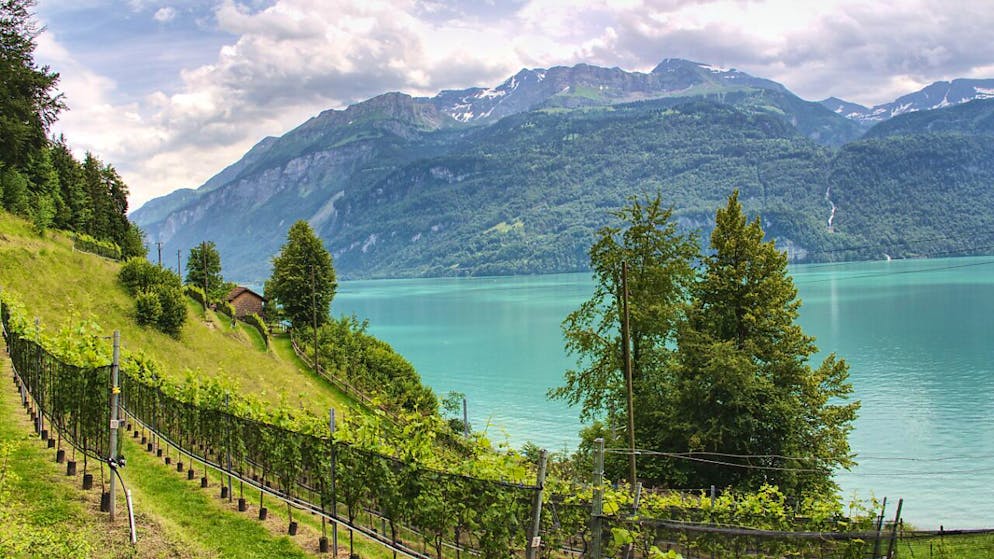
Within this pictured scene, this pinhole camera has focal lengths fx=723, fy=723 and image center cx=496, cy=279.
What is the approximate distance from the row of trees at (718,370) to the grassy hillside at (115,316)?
40.2ft

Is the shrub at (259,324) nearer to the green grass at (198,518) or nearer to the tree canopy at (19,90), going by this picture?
the tree canopy at (19,90)

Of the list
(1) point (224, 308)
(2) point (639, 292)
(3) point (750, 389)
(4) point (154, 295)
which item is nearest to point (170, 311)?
(4) point (154, 295)

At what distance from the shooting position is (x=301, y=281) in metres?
53.6

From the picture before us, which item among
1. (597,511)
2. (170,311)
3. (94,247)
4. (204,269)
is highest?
(94,247)

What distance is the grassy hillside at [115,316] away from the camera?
31.1 meters

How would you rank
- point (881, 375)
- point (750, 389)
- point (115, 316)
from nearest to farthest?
point (750, 389) → point (115, 316) → point (881, 375)

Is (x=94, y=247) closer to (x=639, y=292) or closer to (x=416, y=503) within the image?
(x=639, y=292)

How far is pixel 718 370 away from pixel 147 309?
28324mm

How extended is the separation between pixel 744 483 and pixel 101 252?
40453 millimetres

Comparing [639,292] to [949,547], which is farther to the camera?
[639,292]

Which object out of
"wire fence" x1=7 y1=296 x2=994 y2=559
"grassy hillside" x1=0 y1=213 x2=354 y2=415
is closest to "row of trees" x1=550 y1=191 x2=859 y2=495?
"wire fence" x1=7 y1=296 x2=994 y2=559

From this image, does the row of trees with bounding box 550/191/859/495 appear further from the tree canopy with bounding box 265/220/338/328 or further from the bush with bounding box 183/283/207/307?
the tree canopy with bounding box 265/220/338/328

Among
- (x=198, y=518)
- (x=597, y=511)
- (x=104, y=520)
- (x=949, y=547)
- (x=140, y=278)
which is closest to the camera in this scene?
(x=597, y=511)

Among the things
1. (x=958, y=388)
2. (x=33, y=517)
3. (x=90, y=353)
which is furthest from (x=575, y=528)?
(x=958, y=388)
